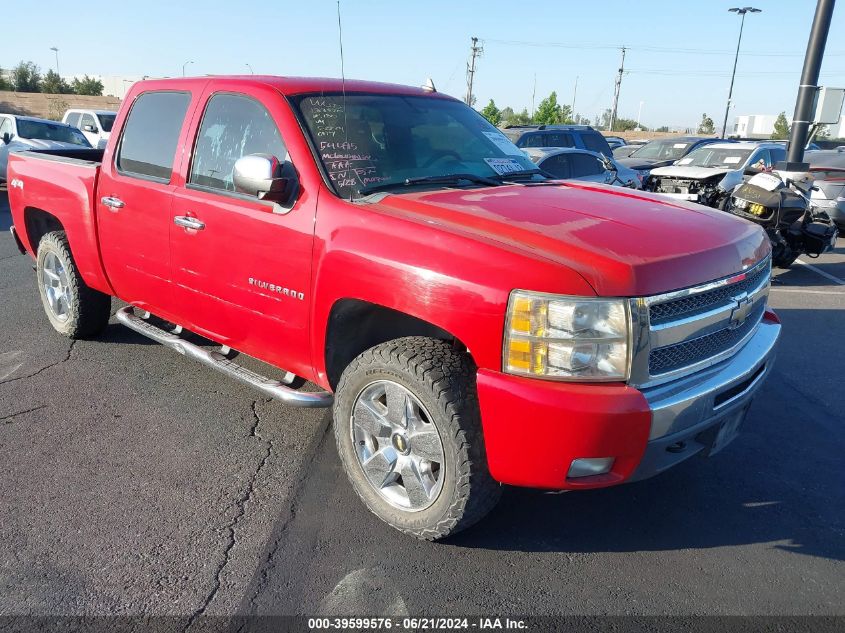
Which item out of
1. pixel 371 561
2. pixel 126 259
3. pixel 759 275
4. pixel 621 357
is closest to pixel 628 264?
pixel 621 357

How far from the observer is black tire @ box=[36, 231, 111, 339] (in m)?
5.12

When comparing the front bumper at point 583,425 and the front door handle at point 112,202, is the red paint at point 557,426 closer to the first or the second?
the front bumper at point 583,425

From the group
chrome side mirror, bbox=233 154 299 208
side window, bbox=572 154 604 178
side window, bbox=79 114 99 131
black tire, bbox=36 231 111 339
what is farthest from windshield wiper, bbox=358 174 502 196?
side window, bbox=79 114 99 131

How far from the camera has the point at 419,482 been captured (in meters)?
2.96

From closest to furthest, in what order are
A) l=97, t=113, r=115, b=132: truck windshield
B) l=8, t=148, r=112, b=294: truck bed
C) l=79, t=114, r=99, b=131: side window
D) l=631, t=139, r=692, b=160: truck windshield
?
l=8, t=148, r=112, b=294: truck bed → l=631, t=139, r=692, b=160: truck windshield → l=97, t=113, r=115, b=132: truck windshield → l=79, t=114, r=99, b=131: side window

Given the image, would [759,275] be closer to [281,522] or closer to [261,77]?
[281,522]

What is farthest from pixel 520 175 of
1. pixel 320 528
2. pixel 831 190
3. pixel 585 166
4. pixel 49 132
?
pixel 49 132

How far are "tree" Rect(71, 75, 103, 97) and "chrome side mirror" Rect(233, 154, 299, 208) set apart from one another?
66108mm

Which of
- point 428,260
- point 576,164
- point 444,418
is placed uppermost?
point 428,260

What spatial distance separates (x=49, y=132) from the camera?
51.7 feet

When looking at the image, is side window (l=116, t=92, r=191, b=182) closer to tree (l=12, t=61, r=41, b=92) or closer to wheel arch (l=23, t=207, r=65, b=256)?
wheel arch (l=23, t=207, r=65, b=256)

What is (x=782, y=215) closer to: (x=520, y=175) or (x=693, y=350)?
(x=520, y=175)

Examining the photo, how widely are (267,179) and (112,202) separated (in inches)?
72.4

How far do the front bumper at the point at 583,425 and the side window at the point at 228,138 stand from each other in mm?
1779
